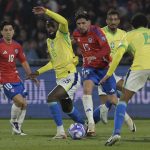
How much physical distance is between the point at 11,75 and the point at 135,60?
3.80 m

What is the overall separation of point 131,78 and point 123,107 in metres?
0.50

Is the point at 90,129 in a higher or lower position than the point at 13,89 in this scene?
lower

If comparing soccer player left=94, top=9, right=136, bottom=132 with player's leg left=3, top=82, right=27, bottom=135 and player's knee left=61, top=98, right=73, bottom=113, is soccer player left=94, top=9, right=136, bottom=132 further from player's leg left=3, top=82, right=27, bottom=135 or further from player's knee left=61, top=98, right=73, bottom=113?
player's leg left=3, top=82, right=27, bottom=135

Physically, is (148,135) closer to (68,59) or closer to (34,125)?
(68,59)

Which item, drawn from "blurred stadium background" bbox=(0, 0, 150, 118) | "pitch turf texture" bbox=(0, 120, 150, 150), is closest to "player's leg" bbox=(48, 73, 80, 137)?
"pitch turf texture" bbox=(0, 120, 150, 150)

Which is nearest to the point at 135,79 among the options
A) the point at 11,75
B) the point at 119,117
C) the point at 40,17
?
the point at 119,117

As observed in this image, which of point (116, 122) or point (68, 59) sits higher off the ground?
point (68, 59)

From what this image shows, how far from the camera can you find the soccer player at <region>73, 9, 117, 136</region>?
1402 centimetres

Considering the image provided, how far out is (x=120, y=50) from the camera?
39.5 feet

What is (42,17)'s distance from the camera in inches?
940

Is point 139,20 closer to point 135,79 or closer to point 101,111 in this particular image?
point 135,79

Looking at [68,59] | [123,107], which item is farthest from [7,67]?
[123,107]

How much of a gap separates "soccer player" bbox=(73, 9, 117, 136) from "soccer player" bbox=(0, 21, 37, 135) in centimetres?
147

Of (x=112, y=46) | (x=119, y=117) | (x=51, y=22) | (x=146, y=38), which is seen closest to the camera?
(x=119, y=117)
